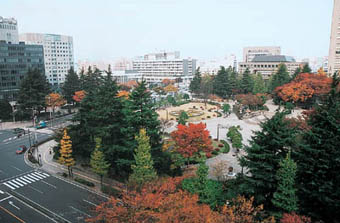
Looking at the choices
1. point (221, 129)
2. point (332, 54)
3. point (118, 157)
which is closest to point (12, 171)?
point (118, 157)

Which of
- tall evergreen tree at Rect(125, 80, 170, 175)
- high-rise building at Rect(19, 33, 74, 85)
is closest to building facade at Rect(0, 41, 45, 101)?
high-rise building at Rect(19, 33, 74, 85)

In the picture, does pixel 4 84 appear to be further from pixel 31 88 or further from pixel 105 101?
pixel 105 101

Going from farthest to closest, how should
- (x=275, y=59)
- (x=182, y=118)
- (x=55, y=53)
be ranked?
(x=55, y=53) → (x=275, y=59) → (x=182, y=118)

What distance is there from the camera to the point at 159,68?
13075cm

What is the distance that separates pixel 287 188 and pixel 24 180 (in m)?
24.9

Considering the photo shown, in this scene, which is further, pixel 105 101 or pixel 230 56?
pixel 230 56

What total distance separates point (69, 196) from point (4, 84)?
56023 mm

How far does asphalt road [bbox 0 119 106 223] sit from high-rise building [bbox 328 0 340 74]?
75.9 metres

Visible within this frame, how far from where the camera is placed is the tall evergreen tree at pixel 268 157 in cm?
1648

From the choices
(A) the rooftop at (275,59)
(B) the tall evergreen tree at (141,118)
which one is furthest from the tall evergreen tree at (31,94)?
(A) the rooftop at (275,59)

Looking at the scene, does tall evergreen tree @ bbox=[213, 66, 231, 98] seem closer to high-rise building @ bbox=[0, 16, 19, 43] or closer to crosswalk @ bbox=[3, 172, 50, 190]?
crosswalk @ bbox=[3, 172, 50, 190]

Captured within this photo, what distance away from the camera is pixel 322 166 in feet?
50.3

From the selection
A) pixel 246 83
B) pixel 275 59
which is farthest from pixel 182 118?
pixel 275 59

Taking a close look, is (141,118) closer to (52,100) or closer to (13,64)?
(52,100)
